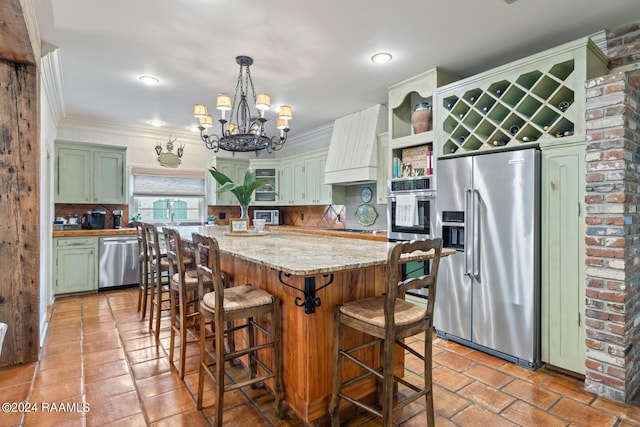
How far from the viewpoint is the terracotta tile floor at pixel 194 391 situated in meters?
1.94

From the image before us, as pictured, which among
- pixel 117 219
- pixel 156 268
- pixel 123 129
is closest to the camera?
pixel 156 268

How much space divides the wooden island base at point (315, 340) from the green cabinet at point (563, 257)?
144cm

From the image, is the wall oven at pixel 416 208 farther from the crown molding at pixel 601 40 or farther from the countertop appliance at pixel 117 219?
the countertop appliance at pixel 117 219

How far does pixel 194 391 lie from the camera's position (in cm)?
223

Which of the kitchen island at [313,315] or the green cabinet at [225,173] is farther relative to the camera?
the green cabinet at [225,173]

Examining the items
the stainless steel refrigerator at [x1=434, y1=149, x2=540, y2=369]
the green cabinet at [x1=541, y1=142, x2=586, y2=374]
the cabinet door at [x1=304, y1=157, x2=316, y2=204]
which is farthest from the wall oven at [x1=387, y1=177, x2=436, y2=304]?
the cabinet door at [x1=304, y1=157, x2=316, y2=204]

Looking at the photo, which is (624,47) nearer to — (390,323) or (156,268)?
(390,323)

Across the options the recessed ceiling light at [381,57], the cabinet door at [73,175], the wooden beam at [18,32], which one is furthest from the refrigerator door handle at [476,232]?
the cabinet door at [73,175]

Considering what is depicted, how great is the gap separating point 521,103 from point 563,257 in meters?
1.24

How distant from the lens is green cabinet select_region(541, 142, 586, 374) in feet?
7.89

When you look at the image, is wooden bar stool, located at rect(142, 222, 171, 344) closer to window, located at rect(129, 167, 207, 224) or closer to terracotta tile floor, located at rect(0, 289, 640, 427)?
terracotta tile floor, located at rect(0, 289, 640, 427)

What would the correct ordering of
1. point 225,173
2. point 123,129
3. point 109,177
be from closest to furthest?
point 109,177
point 123,129
point 225,173

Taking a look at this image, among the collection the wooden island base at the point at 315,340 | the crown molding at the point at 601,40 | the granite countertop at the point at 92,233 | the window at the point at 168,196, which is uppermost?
the crown molding at the point at 601,40

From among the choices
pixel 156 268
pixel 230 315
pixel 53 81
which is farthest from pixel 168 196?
pixel 230 315
